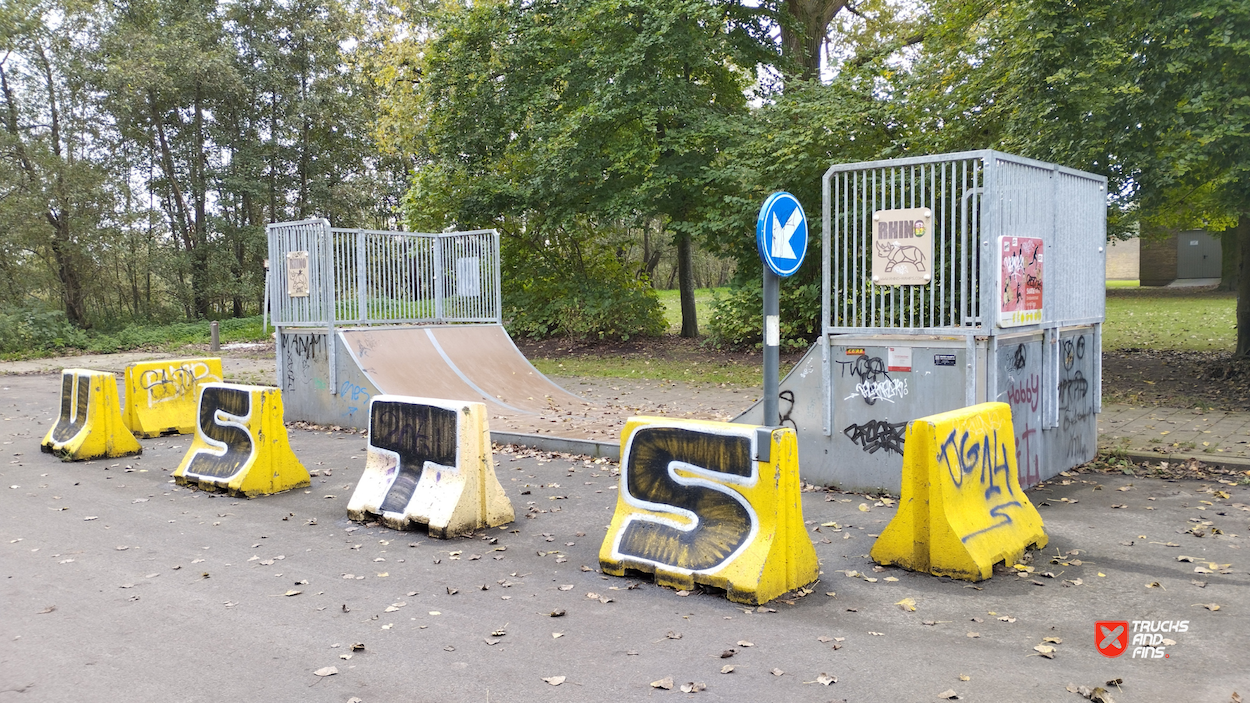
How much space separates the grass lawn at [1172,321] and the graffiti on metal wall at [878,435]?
12112 mm

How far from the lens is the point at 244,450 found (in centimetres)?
822

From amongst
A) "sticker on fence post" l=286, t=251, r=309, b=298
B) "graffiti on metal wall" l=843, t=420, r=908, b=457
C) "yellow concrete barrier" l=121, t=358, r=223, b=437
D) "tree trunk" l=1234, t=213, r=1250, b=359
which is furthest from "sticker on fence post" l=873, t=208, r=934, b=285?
"tree trunk" l=1234, t=213, r=1250, b=359

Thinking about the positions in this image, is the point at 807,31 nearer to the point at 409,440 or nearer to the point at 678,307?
the point at 409,440

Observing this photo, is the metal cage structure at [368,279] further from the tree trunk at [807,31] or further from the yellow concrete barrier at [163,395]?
the tree trunk at [807,31]

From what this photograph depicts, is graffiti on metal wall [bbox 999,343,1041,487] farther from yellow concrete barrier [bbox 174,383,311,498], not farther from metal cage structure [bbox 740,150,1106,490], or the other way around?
yellow concrete barrier [bbox 174,383,311,498]

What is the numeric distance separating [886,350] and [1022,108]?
23.2 ft

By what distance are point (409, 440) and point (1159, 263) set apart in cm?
4534

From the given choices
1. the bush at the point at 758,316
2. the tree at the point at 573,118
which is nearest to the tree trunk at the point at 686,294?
the tree at the point at 573,118

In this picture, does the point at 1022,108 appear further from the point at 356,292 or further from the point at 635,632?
the point at 635,632

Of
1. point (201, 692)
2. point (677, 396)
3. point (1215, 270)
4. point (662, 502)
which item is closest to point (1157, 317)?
point (677, 396)

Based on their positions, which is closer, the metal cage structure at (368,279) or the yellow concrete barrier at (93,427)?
the yellow concrete barrier at (93,427)

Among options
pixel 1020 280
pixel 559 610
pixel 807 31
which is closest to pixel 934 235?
pixel 1020 280

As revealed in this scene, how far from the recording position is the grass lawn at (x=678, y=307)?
26938 mm

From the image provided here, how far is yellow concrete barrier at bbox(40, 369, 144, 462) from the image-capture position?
987cm
